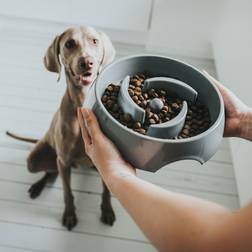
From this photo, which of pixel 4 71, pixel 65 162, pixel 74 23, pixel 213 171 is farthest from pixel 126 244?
pixel 74 23

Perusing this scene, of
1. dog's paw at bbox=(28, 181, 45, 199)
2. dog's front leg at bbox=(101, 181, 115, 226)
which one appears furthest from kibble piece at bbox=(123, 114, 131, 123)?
dog's paw at bbox=(28, 181, 45, 199)

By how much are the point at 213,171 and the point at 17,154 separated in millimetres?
880

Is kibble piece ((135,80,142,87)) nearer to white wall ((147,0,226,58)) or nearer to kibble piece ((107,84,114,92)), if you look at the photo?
kibble piece ((107,84,114,92))

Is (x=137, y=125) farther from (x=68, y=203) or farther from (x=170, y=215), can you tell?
(x=68, y=203)

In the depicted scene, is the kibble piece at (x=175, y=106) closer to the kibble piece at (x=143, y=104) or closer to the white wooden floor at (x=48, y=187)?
the kibble piece at (x=143, y=104)

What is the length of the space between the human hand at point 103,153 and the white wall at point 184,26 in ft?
4.85


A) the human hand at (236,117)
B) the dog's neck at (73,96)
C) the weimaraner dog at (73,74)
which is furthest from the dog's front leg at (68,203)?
the human hand at (236,117)

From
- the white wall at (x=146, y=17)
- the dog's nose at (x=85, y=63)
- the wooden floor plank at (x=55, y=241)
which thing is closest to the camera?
the dog's nose at (x=85, y=63)

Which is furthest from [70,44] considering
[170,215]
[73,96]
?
[170,215]

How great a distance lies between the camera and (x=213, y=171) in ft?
5.37

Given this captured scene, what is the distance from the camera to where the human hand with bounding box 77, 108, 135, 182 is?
75cm

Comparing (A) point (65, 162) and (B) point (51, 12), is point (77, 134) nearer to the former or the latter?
(A) point (65, 162)

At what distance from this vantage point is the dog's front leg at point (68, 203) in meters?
1.29

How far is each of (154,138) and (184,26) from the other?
5.37ft
